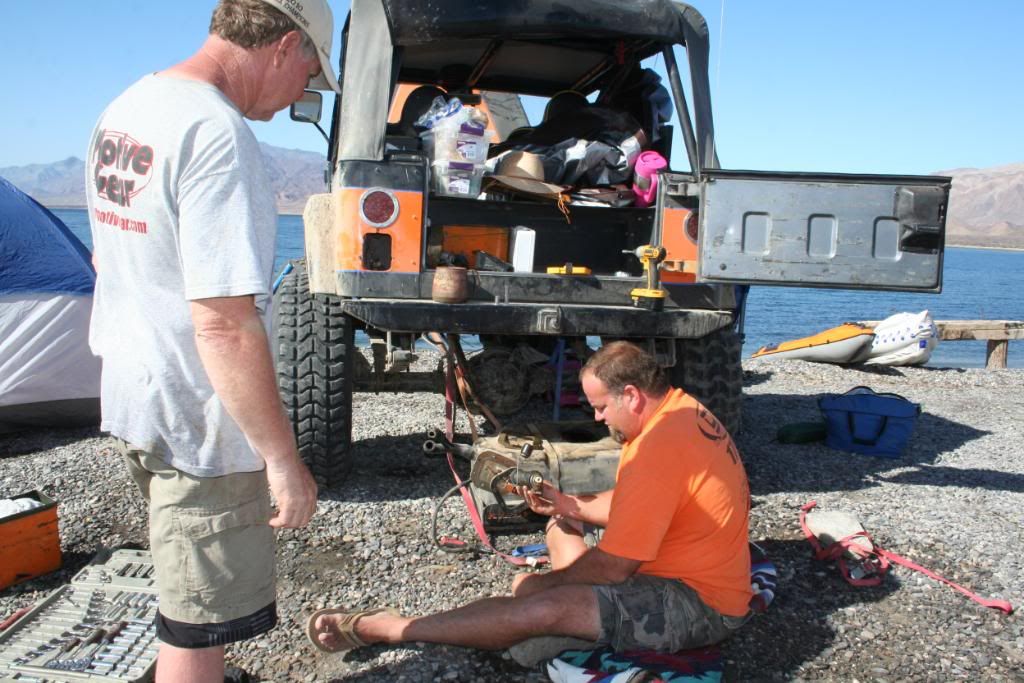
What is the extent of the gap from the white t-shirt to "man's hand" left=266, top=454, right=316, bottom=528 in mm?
157

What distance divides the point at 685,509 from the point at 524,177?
2.23m

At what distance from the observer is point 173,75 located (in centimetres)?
184

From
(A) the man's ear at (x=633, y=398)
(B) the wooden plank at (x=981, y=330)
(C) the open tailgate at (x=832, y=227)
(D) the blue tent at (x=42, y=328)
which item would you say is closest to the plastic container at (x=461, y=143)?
(C) the open tailgate at (x=832, y=227)

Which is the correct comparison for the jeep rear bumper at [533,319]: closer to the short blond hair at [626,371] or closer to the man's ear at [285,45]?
the short blond hair at [626,371]

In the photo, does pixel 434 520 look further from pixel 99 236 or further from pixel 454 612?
pixel 99 236

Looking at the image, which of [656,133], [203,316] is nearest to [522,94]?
[656,133]

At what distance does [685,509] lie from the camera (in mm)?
2762

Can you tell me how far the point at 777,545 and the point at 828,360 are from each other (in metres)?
6.43

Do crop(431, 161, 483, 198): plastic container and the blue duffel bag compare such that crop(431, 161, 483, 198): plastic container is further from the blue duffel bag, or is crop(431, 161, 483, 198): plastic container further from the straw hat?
the blue duffel bag

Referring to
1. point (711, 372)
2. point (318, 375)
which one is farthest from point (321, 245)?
point (711, 372)

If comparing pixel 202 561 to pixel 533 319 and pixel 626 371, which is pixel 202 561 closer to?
pixel 626 371

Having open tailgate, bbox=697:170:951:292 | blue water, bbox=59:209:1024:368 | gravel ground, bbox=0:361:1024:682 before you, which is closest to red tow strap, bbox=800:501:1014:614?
gravel ground, bbox=0:361:1024:682

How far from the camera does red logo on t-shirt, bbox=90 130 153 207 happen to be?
1.79 meters

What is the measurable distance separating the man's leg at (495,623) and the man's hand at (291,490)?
42.9 inches
